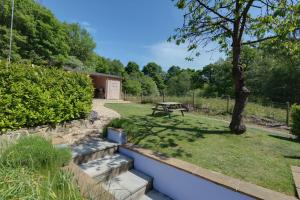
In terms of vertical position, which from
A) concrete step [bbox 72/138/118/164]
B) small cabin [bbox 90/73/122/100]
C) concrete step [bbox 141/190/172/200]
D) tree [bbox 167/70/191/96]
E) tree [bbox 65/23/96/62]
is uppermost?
tree [bbox 65/23/96/62]

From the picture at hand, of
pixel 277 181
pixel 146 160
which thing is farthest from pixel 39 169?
pixel 277 181

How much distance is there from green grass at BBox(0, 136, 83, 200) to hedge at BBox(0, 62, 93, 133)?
1.28 metres

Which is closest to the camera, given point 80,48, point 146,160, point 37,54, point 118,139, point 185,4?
point 146,160

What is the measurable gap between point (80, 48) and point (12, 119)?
34.6 meters

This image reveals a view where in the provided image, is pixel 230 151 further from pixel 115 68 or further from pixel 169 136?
pixel 115 68

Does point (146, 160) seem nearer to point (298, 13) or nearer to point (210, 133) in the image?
point (210, 133)

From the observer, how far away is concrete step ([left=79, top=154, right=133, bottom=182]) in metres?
3.30

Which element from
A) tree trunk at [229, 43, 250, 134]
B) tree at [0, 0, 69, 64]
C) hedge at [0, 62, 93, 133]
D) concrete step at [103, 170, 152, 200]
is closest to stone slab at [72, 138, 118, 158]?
concrete step at [103, 170, 152, 200]

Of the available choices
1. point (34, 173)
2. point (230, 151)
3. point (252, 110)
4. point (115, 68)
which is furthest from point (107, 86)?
point (115, 68)

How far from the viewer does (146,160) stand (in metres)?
3.76

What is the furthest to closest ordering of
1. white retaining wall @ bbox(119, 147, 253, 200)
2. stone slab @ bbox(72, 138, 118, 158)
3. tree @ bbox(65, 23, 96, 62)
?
tree @ bbox(65, 23, 96, 62) → stone slab @ bbox(72, 138, 118, 158) → white retaining wall @ bbox(119, 147, 253, 200)

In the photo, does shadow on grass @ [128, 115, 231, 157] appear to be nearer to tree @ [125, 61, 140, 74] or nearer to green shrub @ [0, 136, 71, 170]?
green shrub @ [0, 136, 71, 170]

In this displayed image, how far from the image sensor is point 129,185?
328cm

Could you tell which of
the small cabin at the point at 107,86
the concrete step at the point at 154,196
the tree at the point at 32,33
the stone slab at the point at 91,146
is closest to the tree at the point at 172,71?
the tree at the point at 32,33
